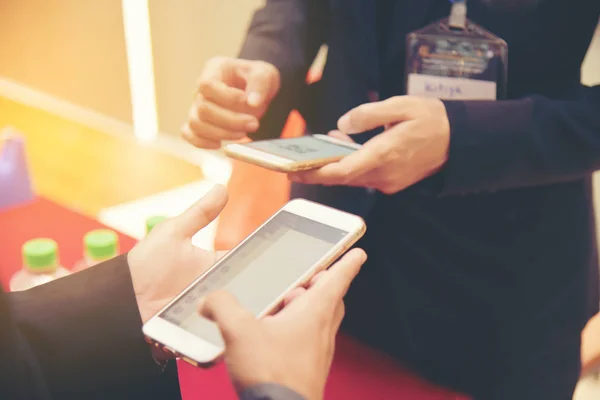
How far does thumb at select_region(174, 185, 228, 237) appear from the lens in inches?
23.3

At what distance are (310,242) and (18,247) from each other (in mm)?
620

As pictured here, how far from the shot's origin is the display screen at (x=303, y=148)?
63cm

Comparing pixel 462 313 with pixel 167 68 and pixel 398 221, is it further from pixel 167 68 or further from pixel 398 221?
pixel 167 68

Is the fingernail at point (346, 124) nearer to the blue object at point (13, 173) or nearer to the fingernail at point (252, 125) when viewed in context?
the fingernail at point (252, 125)

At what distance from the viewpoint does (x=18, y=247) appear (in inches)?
38.6

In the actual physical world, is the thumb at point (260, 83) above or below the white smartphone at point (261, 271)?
above

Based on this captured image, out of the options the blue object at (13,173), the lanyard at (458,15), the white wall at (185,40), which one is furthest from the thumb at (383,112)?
the white wall at (185,40)

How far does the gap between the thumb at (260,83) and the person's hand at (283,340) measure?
344mm

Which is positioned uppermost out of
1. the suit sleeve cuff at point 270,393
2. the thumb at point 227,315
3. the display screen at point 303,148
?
the display screen at point 303,148

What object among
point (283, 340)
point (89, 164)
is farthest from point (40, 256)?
point (89, 164)

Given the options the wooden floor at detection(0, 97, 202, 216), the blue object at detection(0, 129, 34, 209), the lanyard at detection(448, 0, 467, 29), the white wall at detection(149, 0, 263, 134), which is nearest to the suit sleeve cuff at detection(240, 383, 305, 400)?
the lanyard at detection(448, 0, 467, 29)

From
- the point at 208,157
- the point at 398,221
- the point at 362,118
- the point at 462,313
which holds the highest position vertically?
the point at 362,118

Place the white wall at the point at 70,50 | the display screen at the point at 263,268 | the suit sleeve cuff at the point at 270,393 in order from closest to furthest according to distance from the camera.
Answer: the suit sleeve cuff at the point at 270,393, the display screen at the point at 263,268, the white wall at the point at 70,50

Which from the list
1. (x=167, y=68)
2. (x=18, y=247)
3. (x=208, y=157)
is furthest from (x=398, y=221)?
(x=167, y=68)
